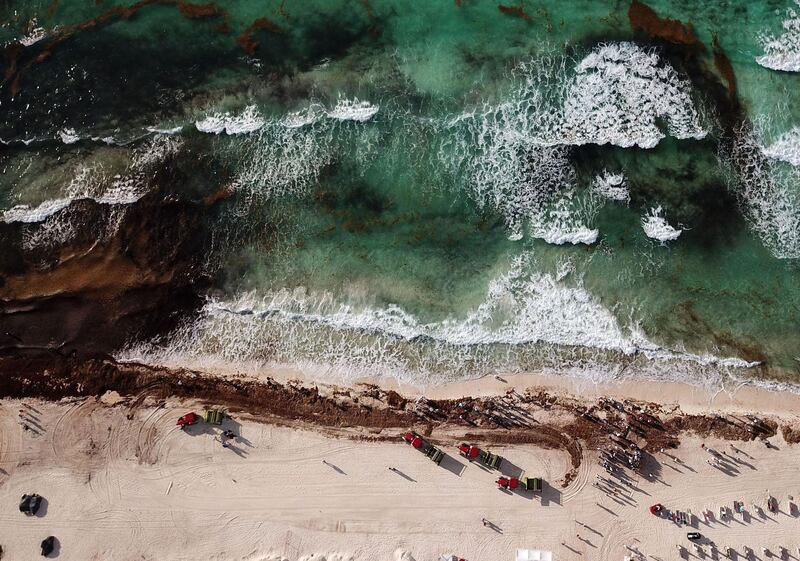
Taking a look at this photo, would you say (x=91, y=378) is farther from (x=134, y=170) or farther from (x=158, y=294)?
(x=134, y=170)

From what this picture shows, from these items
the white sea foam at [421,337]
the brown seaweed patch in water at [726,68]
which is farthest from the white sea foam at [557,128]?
the white sea foam at [421,337]

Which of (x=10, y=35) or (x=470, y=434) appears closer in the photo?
(x=470, y=434)

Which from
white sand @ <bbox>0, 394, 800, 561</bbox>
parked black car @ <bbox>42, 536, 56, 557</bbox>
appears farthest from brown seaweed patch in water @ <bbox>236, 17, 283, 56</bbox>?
parked black car @ <bbox>42, 536, 56, 557</bbox>

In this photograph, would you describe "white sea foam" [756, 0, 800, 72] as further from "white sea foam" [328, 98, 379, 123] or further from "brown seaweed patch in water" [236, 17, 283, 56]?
"brown seaweed patch in water" [236, 17, 283, 56]

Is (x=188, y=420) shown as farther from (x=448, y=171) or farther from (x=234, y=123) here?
(x=448, y=171)

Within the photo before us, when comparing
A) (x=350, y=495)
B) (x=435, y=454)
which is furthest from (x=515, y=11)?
(x=350, y=495)

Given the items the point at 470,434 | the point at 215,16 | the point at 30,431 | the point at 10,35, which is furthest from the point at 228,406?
the point at 10,35

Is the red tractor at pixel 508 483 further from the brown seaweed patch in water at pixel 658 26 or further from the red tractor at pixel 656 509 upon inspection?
the brown seaweed patch in water at pixel 658 26
